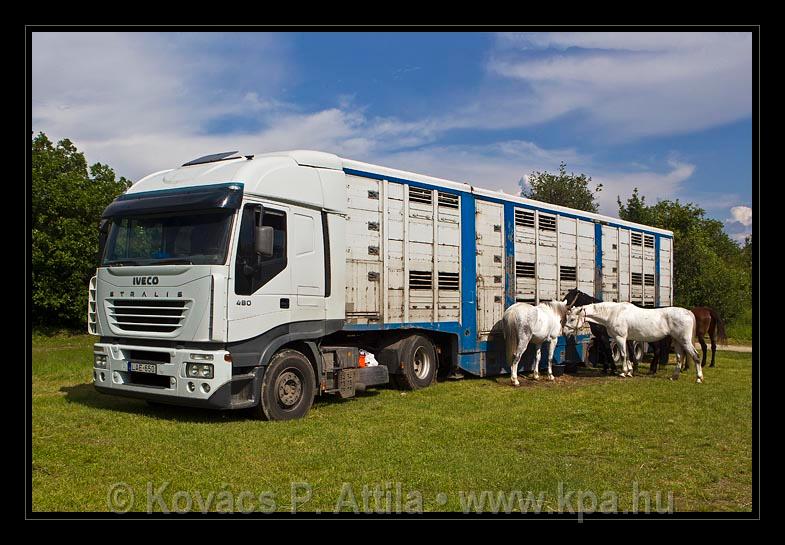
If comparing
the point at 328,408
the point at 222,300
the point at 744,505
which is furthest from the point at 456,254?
the point at 744,505

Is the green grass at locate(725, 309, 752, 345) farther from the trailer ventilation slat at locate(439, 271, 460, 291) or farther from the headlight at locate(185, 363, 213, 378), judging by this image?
the headlight at locate(185, 363, 213, 378)

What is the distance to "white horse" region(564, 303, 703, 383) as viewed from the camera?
1531 centimetres

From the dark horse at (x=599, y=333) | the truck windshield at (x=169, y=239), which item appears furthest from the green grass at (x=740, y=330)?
the truck windshield at (x=169, y=239)

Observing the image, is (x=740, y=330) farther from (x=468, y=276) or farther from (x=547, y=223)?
(x=468, y=276)

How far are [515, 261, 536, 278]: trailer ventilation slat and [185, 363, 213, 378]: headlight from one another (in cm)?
842

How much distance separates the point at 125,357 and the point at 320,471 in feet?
14.1

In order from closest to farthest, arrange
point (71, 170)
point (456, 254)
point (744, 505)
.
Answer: point (744, 505), point (456, 254), point (71, 170)

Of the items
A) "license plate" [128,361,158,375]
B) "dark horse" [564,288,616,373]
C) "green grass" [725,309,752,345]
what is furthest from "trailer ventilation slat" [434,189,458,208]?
"green grass" [725,309,752,345]

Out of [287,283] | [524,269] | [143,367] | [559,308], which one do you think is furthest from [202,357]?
[559,308]

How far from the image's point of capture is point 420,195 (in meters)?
12.8

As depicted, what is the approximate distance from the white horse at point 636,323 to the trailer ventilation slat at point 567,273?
1.22 m

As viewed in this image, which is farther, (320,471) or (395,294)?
(395,294)

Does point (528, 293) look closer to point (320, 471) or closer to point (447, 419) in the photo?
point (447, 419)
